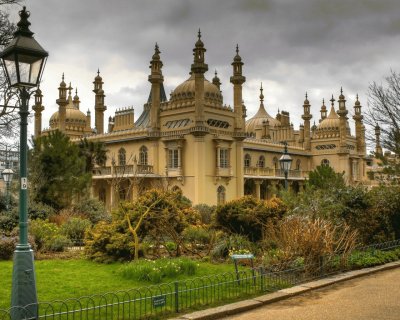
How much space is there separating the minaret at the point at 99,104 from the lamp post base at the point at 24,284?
42438 mm

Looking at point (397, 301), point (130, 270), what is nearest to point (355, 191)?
point (397, 301)

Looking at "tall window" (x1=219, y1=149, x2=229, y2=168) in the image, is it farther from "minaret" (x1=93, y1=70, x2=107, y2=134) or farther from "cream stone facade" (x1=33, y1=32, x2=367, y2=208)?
"minaret" (x1=93, y1=70, x2=107, y2=134)

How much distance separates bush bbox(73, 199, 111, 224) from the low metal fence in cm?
1371

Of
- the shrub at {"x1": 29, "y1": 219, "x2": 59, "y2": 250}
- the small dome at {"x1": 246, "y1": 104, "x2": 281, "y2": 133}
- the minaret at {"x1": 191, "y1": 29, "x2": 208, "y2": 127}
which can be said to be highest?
the small dome at {"x1": 246, "y1": 104, "x2": 281, "y2": 133}

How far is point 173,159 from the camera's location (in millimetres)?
37094

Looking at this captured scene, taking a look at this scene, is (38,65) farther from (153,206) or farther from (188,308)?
(153,206)

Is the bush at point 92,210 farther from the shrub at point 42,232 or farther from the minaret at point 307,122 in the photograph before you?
the minaret at point 307,122

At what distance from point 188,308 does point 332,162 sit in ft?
156

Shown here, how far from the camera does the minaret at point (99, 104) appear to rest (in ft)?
157

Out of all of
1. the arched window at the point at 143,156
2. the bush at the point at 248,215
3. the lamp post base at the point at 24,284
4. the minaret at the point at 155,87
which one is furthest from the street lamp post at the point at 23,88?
the arched window at the point at 143,156

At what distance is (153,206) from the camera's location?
14.5 m

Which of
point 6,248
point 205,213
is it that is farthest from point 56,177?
point 6,248

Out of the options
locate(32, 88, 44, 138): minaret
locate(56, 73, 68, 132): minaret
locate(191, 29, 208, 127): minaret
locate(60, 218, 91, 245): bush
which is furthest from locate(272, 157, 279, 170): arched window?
locate(60, 218, 91, 245): bush

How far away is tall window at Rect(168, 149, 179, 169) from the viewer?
1452 inches
